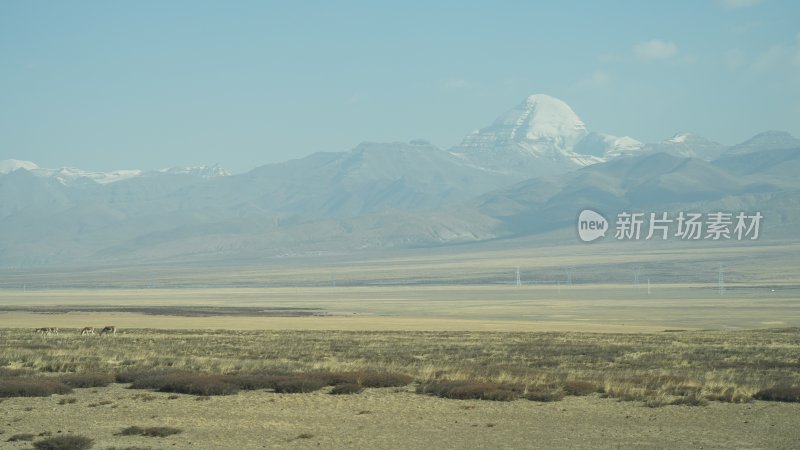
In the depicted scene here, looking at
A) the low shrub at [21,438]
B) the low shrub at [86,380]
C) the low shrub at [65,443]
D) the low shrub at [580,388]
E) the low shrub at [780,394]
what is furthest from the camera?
the low shrub at [86,380]

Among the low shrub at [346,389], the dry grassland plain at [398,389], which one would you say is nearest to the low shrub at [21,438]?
the dry grassland plain at [398,389]

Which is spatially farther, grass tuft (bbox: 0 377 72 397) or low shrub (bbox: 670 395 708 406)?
grass tuft (bbox: 0 377 72 397)

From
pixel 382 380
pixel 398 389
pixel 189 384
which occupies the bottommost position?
pixel 398 389

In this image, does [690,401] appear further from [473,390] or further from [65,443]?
[65,443]

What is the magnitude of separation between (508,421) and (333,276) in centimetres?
15410

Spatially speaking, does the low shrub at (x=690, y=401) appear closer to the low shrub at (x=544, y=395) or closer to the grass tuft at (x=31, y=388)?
the low shrub at (x=544, y=395)

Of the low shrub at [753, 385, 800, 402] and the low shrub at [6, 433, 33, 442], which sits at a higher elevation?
the low shrub at [6, 433, 33, 442]

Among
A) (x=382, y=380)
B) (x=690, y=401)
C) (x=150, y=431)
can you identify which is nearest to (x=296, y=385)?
(x=382, y=380)

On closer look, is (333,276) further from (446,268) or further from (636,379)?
(636,379)

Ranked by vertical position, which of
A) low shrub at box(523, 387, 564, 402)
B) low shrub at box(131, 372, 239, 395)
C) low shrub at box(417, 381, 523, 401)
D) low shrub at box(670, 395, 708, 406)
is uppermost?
low shrub at box(131, 372, 239, 395)

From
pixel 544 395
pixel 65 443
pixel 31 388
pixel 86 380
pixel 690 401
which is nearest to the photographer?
pixel 65 443

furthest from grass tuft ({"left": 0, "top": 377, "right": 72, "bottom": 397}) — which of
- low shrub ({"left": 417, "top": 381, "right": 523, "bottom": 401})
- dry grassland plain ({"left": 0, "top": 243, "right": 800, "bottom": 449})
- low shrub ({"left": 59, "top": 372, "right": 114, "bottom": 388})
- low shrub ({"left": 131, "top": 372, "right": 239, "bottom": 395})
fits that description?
low shrub ({"left": 417, "top": 381, "right": 523, "bottom": 401})

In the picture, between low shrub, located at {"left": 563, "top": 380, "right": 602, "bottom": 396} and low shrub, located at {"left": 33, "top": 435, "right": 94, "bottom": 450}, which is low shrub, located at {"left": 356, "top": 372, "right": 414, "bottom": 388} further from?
low shrub, located at {"left": 33, "top": 435, "right": 94, "bottom": 450}

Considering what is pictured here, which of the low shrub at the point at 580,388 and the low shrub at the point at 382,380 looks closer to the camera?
the low shrub at the point at 580,388
